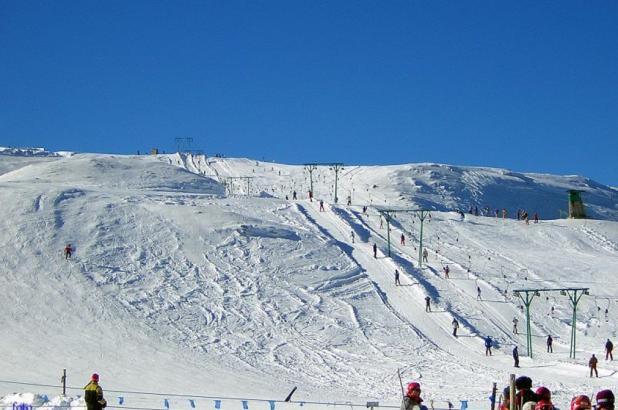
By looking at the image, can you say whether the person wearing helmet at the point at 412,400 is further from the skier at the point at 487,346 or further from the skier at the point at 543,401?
the skier at the point at 487,346

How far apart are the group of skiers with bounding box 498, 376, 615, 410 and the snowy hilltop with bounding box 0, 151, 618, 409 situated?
33.8 feet

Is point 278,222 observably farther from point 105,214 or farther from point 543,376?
point 543,376

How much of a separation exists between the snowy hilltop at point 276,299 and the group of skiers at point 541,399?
10.3 m

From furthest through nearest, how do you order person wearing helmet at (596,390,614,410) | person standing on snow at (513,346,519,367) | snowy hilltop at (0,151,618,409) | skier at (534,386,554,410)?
person standing on snow at (513,346,519,367)
snowy hilltop at (0,151,618,409)
skier at (534,386,554,410)
person wearing helmet at (596,390,614,410)

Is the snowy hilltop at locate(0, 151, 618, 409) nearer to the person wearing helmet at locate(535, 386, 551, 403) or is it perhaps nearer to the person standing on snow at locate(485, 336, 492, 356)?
the person standing on snow at locate(485, 336, 492, 356)

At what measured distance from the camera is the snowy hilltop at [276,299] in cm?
2911

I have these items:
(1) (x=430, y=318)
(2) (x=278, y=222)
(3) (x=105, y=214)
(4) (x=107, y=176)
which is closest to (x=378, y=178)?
(4) (x=107, y=176)

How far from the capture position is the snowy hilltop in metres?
29.1

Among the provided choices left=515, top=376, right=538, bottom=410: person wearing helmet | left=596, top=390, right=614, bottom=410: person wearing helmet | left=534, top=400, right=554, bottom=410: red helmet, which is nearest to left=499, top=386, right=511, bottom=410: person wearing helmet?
left=515, top=376, right=538, bottom=410: person wearing helmet

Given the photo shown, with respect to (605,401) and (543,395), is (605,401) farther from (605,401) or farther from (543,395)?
(543,395)

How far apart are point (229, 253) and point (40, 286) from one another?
443 inches

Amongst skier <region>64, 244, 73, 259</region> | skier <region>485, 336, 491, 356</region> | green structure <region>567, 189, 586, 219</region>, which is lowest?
skier <region>485, 336, 491, 356</region>

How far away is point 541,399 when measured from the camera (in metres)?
7.04

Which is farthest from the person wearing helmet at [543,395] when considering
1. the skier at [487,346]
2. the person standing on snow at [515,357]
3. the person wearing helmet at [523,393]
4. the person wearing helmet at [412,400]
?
the skier at [487,346]
